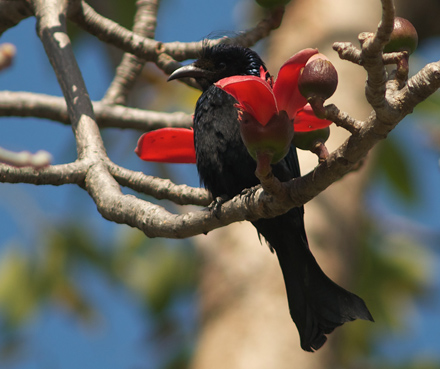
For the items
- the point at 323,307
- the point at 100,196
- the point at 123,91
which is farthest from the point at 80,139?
the point at 323,307

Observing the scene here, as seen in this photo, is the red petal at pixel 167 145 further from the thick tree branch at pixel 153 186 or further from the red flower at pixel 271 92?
the red flower at pixel 271 92

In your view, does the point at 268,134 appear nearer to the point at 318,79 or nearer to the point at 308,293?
the point at 318,79

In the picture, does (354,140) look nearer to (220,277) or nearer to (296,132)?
(296,132)

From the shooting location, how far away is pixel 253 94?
1543 millimetres

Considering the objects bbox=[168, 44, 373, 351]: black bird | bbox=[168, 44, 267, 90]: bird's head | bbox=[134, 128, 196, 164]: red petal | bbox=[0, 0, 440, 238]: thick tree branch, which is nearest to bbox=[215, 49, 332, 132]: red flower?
bbox=[0, 0, 440, 238]: thick tree branch

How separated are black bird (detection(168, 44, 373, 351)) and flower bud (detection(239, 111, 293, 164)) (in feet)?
3.58

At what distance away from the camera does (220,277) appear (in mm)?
5203

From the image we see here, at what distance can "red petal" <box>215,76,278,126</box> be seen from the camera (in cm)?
151

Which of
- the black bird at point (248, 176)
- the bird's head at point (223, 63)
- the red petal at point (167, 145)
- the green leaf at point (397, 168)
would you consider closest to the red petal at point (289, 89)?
the red petal at point (167, 145)

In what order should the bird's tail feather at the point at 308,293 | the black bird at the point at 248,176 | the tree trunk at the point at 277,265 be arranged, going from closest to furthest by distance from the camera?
the bird's tail feather at the point at 308,293
the black bird at the point at 248,176
the tree trunk at the point at 277,265

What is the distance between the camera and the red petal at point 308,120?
1722 mm

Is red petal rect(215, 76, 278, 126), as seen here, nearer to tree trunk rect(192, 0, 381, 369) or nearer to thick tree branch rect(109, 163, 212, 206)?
thick tree branch rect(109, 163, 212, 206)

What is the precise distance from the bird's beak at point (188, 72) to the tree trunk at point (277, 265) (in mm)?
1938


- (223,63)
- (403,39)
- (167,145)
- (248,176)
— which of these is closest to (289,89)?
(403,39)
